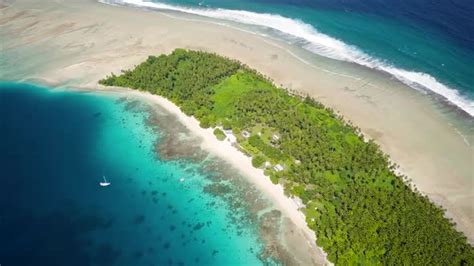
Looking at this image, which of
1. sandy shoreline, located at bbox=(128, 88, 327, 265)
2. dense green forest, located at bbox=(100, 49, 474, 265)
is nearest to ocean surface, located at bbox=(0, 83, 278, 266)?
sandy shoreline, located at bbox=(128, 88, 327, 265)

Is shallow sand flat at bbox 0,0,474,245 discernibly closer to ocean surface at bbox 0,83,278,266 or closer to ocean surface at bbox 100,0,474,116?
ocean surface at bbox 100,0,474,116

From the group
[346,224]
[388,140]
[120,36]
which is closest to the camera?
[346,224]

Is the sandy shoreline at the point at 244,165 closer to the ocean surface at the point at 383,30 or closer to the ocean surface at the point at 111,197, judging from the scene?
the ocean surface at the point at 111,197

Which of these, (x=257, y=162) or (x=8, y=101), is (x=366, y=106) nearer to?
(x=257, y=162)

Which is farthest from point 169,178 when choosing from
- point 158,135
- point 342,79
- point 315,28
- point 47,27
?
point 47,27

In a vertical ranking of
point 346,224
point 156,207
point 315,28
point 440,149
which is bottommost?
point 156,207

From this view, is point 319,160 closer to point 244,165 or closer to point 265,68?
point 244,165
